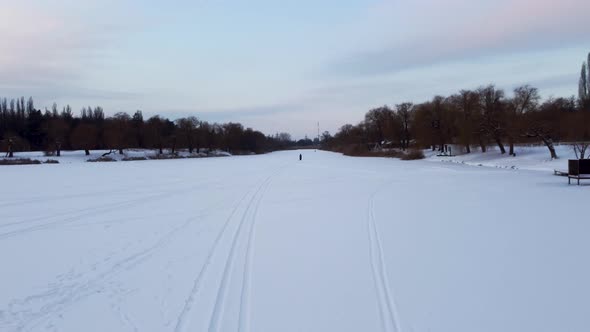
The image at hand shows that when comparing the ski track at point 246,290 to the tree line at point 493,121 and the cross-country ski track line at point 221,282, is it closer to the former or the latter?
the cross-country ski track line at point 221,282

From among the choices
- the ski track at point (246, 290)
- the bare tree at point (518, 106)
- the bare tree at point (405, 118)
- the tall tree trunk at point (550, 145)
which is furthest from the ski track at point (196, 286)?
the bare tree at point (405, 118)

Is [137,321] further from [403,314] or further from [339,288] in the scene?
[403,314]

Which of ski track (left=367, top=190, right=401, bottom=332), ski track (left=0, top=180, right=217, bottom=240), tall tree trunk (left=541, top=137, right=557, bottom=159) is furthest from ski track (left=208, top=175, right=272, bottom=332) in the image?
tall tree trunk (left=541, top=137, right=557, bottom=159)

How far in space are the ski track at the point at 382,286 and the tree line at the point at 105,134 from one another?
7548 cm

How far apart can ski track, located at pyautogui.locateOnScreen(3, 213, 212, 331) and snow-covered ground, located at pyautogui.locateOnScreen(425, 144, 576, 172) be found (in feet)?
103

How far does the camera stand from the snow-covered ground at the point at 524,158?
116 feet

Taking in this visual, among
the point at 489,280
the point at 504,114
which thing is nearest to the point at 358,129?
the point at 504,114

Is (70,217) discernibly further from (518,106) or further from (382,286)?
(518,106)

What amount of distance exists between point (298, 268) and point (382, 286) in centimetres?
158

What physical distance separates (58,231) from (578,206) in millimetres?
14971

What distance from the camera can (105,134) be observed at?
279ft

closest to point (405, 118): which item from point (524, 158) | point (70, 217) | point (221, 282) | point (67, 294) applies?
point (524, 158)

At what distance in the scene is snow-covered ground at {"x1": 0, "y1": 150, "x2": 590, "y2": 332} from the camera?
5.23 meters

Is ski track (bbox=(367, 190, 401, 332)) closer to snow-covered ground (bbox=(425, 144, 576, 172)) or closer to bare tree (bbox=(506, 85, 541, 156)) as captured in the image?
snow-covered ground (bbox=(425, 144, 576, 172))
